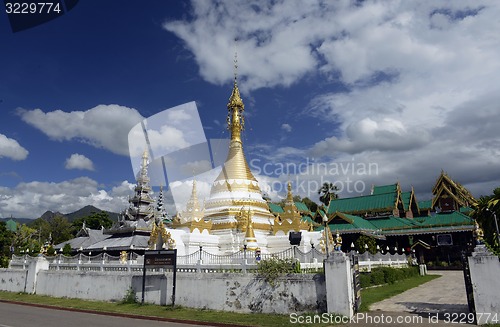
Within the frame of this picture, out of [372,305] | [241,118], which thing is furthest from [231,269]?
[241,118]

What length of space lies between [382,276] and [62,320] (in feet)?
56.8

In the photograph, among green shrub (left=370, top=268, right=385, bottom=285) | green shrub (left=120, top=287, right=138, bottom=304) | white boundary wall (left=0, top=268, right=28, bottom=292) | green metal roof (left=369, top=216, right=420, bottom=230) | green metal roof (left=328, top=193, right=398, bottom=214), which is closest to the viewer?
green shrub (left=120, top=287, right=138, bottom=304)

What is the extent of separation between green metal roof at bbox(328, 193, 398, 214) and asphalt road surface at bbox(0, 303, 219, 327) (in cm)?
3712

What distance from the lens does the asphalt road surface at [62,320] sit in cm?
1309

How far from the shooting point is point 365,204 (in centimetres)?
4738

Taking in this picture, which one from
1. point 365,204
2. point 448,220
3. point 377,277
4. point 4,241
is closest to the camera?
point 377,277

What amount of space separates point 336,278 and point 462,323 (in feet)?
13.1

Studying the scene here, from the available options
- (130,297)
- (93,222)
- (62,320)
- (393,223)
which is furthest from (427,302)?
(93,222)

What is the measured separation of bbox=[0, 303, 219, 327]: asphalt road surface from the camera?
13089mm

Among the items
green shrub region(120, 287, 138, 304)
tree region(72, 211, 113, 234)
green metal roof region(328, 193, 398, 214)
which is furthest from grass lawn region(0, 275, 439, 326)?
tree region(72, 211, 113, 234)

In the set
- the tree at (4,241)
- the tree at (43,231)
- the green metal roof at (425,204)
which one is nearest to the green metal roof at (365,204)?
the green metal roof at (425,204)

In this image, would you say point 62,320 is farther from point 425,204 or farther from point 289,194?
point 425,204

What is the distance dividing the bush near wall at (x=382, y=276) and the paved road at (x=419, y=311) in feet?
7.53

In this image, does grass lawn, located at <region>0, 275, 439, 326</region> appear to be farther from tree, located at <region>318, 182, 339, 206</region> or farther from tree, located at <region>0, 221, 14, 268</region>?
tree, located at <region>318, 182, 339, 206</region>
